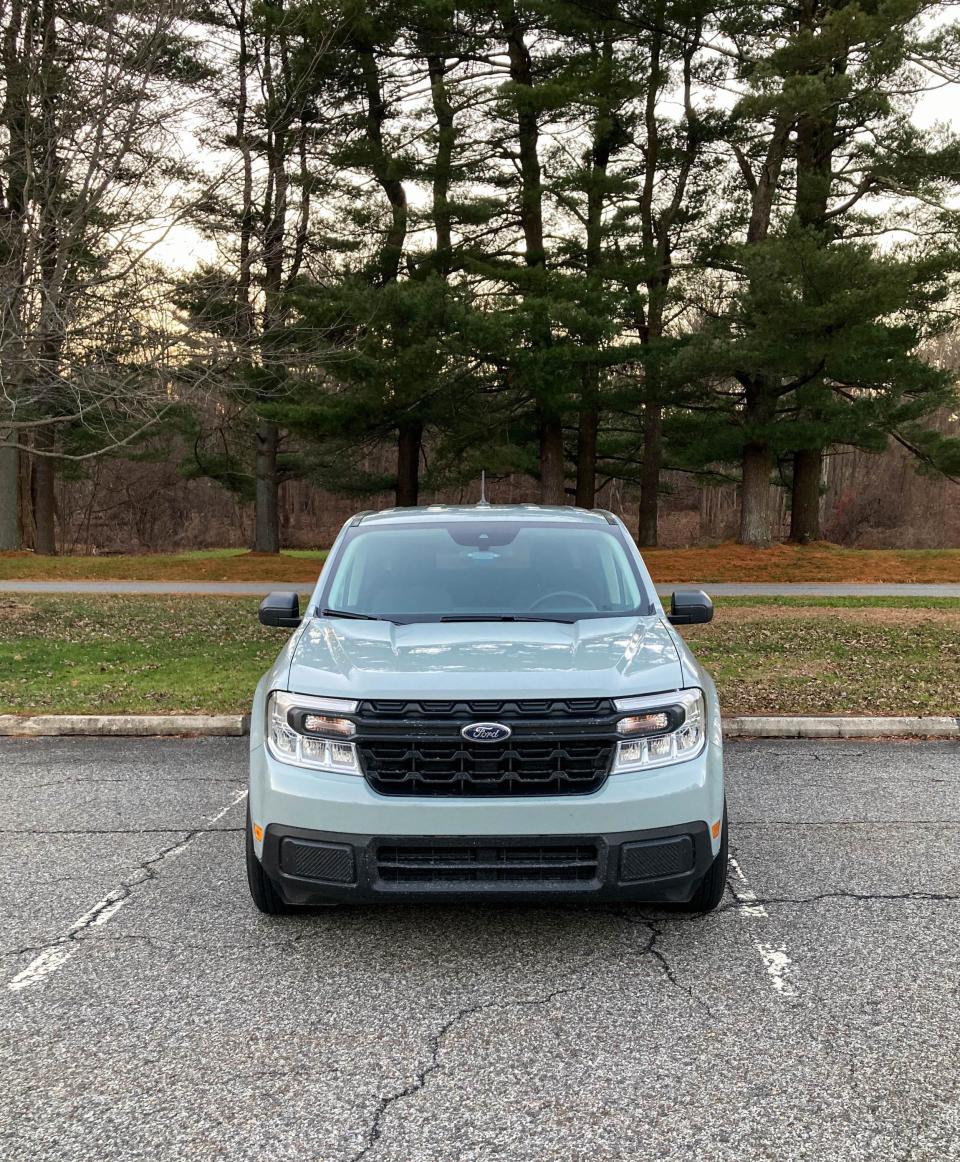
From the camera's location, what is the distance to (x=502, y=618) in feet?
15.8

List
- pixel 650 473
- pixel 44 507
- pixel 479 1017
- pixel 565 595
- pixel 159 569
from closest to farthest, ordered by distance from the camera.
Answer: pixel 479 1017 → pixel 565 595 → pixel 159 569 → pixel 650 473 → pixel 44 507

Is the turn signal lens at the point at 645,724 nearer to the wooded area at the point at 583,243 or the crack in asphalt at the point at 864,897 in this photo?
the crack in asphalt at the point at 864,897

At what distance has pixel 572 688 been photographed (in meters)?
3.82

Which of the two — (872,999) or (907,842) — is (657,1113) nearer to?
(872,999)

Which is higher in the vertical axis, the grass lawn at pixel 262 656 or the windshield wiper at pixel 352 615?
the windshield wiper at pixel 352 615

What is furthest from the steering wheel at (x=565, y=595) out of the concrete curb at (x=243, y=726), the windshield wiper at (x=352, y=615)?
the concrete curb at (x=243, y=726)

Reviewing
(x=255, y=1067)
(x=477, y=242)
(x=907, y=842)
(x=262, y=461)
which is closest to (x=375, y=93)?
(x=477, y=242)

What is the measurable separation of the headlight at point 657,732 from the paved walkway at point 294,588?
1566cm

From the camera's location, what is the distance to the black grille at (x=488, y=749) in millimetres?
3730

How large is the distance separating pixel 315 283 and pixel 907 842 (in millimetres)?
22038

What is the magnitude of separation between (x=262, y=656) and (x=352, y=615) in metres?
7.13

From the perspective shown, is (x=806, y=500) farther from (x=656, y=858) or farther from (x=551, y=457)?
(x=656, y=858)

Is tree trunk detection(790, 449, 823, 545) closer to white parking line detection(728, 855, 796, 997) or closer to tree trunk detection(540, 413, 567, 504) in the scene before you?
tree trunk detection(540, 413, 567, 504)

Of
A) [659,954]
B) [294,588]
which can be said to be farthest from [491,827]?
[294,588]
